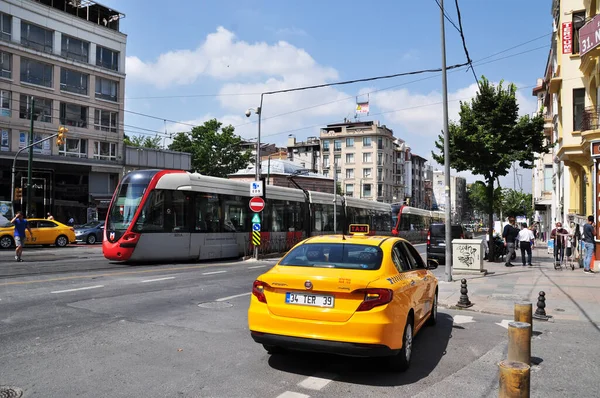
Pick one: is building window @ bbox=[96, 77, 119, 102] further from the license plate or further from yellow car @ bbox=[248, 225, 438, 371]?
the license plate

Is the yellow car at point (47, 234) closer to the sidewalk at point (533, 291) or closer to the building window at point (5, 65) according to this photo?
the building window at point (5, 65)

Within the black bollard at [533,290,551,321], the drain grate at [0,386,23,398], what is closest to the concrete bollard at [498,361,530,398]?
the drain grate at [0,386,23,398]

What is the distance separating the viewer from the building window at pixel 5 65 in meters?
34.4

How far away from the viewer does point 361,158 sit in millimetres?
91812

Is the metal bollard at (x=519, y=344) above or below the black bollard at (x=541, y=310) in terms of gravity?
above

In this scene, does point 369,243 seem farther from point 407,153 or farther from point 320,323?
point 407,153

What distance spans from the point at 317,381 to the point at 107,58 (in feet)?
142

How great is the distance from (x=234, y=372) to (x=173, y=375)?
0.65 metres

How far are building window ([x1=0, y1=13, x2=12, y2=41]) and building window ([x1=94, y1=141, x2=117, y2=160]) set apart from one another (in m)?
10.0

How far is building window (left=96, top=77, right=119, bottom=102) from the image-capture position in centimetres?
4119

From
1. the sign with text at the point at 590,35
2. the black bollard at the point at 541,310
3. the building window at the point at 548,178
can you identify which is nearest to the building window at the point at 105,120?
the sign with text at the point at 590,35

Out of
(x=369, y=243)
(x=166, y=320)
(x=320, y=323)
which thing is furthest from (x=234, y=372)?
(x=166, y=320)

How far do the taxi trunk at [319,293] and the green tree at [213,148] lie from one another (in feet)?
160

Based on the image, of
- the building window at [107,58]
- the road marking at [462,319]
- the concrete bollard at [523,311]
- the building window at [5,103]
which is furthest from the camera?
the building window at [107,58]
